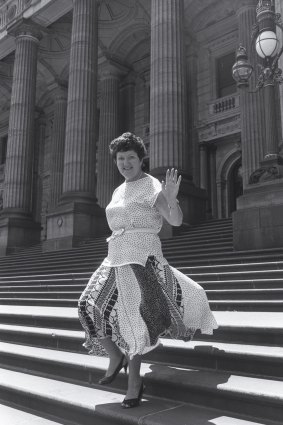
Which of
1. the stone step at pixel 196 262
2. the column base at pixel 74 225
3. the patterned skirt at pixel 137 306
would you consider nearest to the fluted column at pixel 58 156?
the column base at pixel 74 225

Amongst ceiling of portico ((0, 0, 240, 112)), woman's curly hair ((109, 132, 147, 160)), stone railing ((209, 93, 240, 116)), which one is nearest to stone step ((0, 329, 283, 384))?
woman's curly hair ((109, 132, 147, 160))

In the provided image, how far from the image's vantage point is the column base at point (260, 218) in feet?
27.1

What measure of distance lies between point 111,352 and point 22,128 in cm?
1828

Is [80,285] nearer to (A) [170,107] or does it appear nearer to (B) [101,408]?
(B) [101,408]

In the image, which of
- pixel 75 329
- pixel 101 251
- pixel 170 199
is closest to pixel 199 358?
pixel 170 199

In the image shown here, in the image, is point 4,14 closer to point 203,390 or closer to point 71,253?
point 71,253

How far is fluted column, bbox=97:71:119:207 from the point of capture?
69.8ft

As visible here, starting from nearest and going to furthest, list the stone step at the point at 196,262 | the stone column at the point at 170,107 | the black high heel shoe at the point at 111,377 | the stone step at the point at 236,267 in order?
1. the black high heel shoe at the point at 111,377
2. the stone step at the point at 236,267
3. the stone step at the point at 196,262
4. the stone column at the point at 170,107

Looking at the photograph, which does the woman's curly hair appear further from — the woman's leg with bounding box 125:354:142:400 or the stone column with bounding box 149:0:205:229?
the stone column with bounding box 149:0:205:229

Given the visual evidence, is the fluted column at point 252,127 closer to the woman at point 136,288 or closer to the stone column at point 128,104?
the stone column at point 128,104

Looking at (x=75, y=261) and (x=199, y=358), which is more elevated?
(x=75, y=261)

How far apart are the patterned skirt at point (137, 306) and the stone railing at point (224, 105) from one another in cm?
1700

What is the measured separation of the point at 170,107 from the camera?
13.4 metres

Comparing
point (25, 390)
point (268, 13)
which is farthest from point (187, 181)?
point (25, 390)
